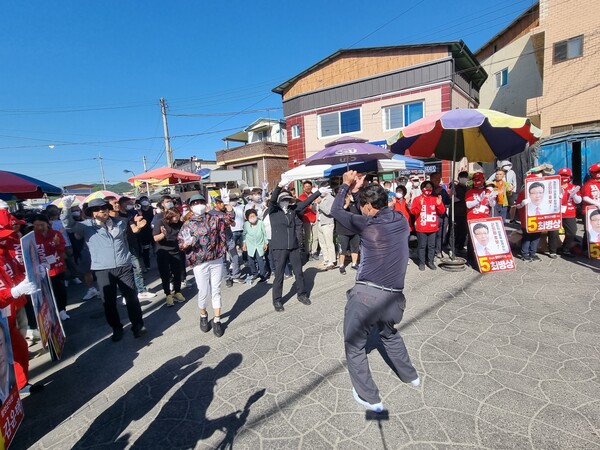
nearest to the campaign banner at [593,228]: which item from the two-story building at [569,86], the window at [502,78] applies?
the two-story building at [569,86]

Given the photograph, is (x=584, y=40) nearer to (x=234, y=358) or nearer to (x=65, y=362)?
(x=234, y=358)

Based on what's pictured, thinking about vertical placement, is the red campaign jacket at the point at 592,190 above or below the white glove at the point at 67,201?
below

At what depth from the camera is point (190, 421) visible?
258cm

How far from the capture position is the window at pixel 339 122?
18047 millimetres

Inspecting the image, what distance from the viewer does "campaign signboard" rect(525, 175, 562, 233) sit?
228 inches

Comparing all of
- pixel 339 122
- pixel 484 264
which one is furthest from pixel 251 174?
pixel 484 264

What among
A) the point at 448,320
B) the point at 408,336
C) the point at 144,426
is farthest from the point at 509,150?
the point at 144,426

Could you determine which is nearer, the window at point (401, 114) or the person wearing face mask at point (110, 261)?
the person wearing face mask at point (110, 261)

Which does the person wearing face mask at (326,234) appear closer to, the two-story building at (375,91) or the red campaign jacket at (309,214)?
the red campaign jacket at (309,214)

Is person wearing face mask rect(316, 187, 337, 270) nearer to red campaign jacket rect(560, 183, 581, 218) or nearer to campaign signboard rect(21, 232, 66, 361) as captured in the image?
red campaign jacket rect(560, 183, 581, 218)

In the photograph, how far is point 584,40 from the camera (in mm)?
11930

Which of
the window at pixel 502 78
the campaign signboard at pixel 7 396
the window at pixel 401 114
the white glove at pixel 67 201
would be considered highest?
the window at pixel 502 78

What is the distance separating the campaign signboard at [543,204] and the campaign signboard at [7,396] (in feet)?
25.2

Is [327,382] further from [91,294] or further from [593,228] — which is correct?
[593,228]
